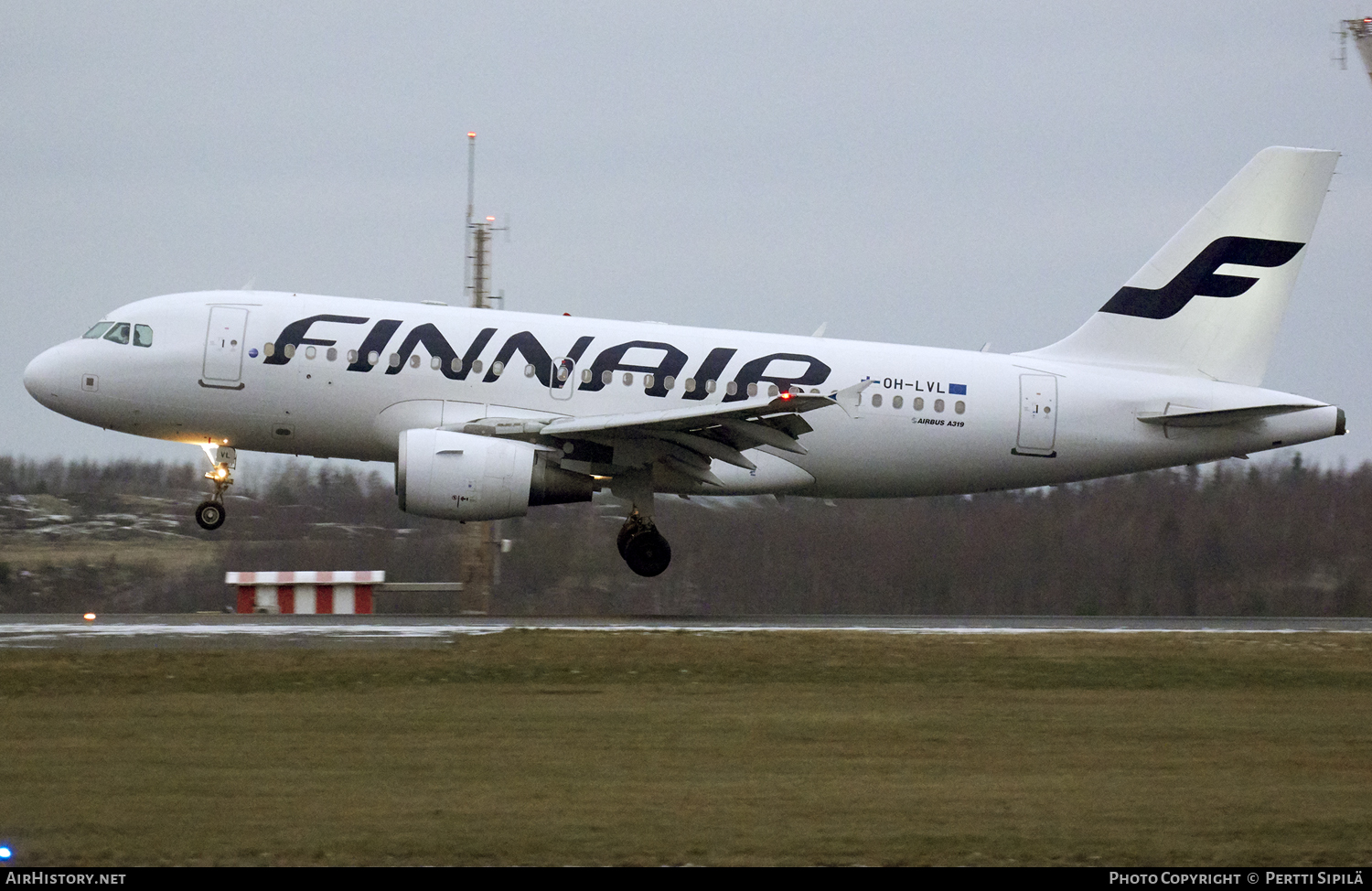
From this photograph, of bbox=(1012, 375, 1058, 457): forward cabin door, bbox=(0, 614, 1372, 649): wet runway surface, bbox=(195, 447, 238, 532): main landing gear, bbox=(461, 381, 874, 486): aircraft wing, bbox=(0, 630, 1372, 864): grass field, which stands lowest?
bbox=(0, 630, 1372, 864): grass field

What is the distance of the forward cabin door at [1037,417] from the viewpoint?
82.4ft

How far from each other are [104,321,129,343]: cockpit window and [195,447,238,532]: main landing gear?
2.25m

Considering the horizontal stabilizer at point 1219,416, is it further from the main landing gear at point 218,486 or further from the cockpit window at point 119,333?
the cockpit window at point 119,333

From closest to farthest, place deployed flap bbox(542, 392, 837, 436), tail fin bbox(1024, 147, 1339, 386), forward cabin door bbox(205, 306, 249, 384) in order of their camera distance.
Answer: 1. deployed flap bbox(542, 392, 837, 436)
2. forward cabin door bbox(205, 306, 249, 384)
3. tail fin bbox(1024, 147, 1339, 386)

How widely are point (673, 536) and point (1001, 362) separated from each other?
508 inches

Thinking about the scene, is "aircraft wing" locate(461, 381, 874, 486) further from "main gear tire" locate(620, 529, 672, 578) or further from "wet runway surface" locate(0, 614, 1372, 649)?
"wet runway surface" locate(0, 614, 1372, 649)

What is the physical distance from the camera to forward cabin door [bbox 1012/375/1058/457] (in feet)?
82.4

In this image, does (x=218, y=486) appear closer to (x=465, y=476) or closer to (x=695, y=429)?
(x=465, y=476)

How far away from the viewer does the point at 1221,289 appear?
26.1 meters

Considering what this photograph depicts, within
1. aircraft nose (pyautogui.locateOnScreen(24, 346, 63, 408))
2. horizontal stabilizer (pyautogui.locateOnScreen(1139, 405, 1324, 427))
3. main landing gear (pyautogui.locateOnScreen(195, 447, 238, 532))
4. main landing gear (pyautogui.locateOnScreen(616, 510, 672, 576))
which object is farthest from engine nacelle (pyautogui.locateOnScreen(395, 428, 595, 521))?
horizontal stabilizer (pyautogui.locateOnScreen(1139, 405, 1324, 427))

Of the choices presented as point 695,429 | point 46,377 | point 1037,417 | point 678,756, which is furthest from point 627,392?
point 678,756

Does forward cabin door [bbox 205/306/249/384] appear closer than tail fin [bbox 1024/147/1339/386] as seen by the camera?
Yes
